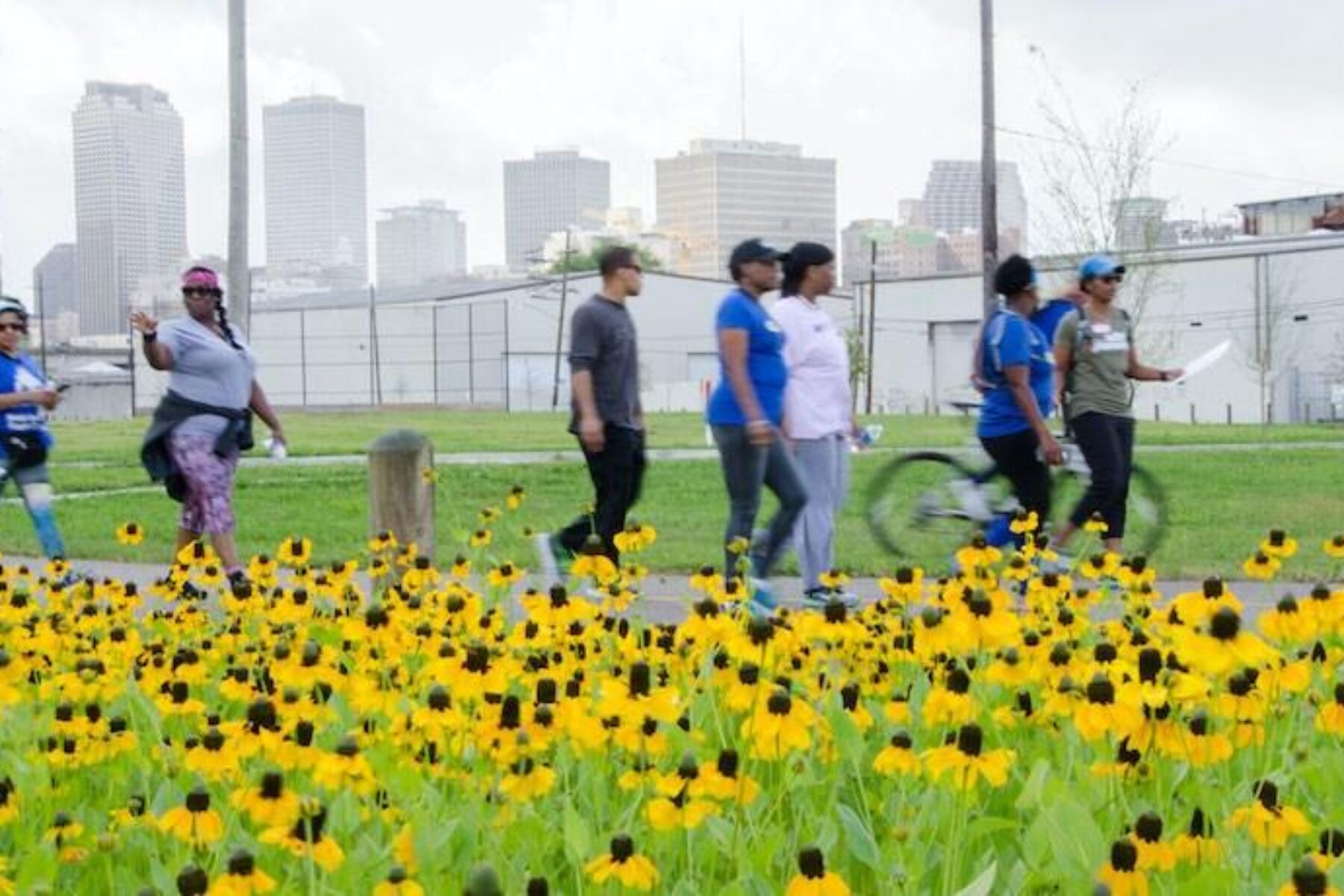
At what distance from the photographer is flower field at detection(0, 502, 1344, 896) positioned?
316 cm

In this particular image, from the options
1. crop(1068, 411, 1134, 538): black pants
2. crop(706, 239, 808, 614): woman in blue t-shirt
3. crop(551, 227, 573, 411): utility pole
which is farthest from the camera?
crop(551, 227, 573, 411): utility pole

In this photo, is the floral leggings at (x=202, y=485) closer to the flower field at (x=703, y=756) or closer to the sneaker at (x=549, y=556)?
the sneaker at (x=549, y=556)

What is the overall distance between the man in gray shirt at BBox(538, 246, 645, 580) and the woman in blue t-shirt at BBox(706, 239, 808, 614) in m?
0.55

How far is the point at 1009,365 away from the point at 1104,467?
2.19ft

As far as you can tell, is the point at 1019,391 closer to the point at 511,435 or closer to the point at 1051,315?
the point at 1051,315

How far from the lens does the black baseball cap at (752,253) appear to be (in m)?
8.63

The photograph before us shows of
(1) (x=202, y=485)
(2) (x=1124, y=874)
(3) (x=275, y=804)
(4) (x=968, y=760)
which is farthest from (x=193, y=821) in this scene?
(1) (x=202, y=485)

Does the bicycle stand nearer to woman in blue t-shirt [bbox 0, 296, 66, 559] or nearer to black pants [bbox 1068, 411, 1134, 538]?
black pants [bbox 1068, 411, 1134, 538]

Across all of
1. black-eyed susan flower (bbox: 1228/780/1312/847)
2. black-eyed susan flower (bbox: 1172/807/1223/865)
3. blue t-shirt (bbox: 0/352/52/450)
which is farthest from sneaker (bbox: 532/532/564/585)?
black-eyed susan flower (bbox: 1228/780/1312/847)

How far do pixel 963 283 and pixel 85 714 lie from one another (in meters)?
73.7

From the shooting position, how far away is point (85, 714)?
173 inches

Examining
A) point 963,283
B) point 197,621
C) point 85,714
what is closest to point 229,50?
point 197,621

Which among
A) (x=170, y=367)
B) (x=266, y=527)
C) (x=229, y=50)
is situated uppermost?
(x=229, y=50)

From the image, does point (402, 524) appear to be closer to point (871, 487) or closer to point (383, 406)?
point (871, 487)
